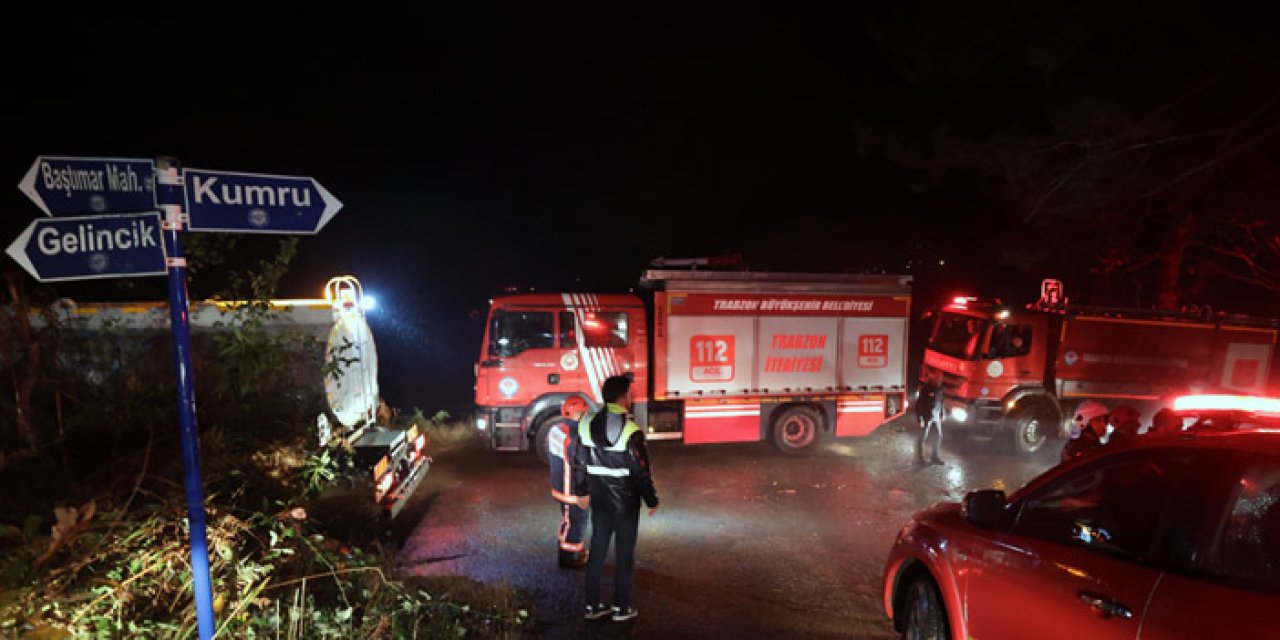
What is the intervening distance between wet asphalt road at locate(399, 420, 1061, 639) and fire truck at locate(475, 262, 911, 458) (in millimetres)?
583

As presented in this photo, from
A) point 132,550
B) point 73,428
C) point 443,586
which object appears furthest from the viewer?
point 73,428

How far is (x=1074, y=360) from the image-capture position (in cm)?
1064

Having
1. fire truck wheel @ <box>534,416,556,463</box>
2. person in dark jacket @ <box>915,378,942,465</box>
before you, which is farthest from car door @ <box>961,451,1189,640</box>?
fire truck wheel @ <box>534,416,556,463</box>

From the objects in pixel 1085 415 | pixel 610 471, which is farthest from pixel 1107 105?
pixel 610 471

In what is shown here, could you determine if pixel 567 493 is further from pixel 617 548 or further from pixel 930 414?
pixel 930 414

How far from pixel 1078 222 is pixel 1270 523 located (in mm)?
14809

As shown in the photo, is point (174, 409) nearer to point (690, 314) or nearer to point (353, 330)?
point (353, 330)

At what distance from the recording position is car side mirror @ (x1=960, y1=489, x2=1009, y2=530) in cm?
315

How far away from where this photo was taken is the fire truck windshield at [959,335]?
415 inches

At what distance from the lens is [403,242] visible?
28.5 metres

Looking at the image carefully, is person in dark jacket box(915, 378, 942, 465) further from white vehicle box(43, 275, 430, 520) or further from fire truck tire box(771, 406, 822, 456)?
white vehicle box(43, 275, 430, 520)

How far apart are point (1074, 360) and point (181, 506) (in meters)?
11.8

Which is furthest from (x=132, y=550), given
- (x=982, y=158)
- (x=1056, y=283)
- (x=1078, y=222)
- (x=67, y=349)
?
(x=1078, y=222)

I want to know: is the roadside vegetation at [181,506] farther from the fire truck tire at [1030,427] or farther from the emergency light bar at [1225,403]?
the fire truck tire at [1030,427]
